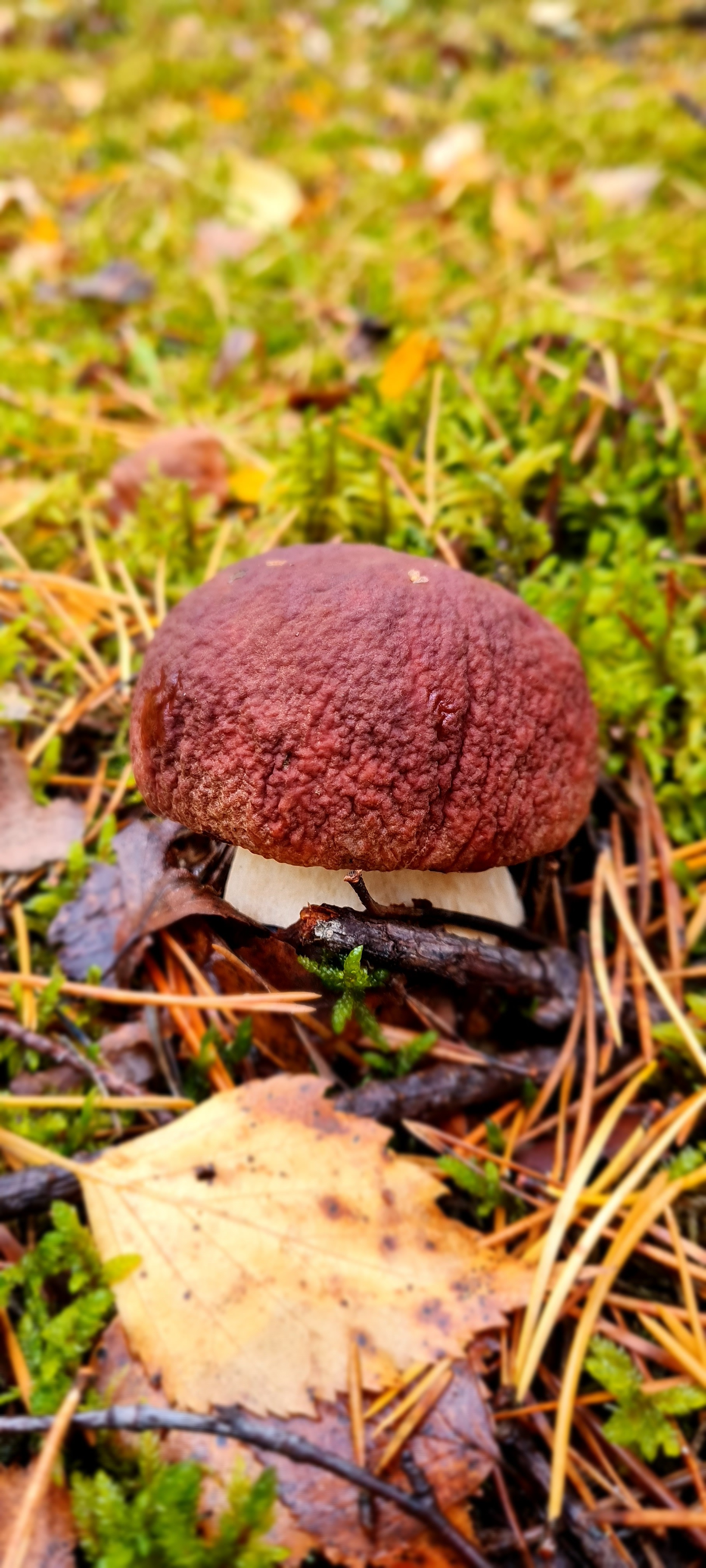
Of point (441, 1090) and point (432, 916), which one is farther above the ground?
point (432, 916)

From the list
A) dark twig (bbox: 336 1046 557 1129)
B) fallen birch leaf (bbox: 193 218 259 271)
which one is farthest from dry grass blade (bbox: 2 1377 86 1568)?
fallen birch leaf (bbox: 193 218 259 271)

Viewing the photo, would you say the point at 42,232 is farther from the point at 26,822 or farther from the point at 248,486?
the point at 26,822

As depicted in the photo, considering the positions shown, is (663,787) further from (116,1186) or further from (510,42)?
(510,42)

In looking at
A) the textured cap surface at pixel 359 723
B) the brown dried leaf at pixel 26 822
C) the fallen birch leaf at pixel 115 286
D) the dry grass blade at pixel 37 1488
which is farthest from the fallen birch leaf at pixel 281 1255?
the fallen birch leaf at pixel 115 286

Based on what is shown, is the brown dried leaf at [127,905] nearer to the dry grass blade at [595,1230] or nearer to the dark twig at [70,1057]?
the dark twig at [70,1057]

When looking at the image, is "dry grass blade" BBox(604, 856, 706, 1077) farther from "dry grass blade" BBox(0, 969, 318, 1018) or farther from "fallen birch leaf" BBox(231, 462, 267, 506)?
"fallen birch leaf" BBox(231, 462, 267, 506)

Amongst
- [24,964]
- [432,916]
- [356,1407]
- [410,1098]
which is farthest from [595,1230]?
[24,964]

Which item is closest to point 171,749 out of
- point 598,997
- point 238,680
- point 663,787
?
point 238,680
